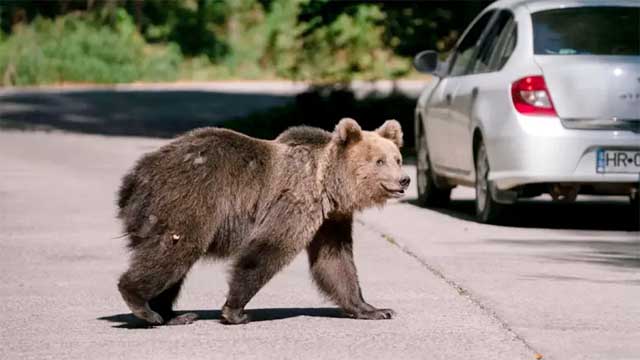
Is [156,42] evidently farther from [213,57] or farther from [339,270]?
[339,270]

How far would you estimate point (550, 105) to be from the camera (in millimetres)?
13453

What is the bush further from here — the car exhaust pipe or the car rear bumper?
the car rear bumper

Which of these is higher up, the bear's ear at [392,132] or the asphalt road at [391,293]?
the bear's ear at [392,132]

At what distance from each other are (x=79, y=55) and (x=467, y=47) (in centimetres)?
3410

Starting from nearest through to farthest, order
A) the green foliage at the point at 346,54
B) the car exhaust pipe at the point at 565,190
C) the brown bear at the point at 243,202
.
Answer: the brown bear at the point at 243,202 → the car exhaust pipe at the point at 565,190 → the green foliage at the point at 346,54

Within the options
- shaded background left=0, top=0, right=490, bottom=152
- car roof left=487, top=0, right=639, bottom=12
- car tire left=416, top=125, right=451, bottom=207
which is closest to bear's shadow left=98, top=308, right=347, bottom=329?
car roof left=487, top=0, right=639, bottom=12

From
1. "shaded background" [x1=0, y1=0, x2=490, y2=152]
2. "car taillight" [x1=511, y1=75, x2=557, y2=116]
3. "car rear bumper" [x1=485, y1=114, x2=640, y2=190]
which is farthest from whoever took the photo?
"shaded background" [x1=0, y1=0, x2=490, y2=152]

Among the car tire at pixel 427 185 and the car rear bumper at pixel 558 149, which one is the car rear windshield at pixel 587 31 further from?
the car tire at pixel 427 185

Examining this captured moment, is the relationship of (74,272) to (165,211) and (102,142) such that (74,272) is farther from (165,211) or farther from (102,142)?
(102,142)

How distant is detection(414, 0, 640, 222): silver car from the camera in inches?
526

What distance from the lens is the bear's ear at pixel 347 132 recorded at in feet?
29.0

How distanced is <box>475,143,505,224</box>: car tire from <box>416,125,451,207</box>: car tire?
5.09ft

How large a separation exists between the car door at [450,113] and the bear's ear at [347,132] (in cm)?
606

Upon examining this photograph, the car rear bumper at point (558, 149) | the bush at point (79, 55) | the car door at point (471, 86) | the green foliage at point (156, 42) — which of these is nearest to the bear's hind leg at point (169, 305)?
the car rear bumper at point (558, 149)
